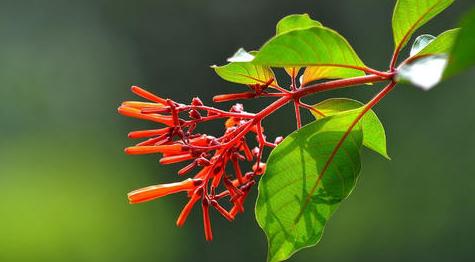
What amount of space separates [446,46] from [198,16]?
22.2 feet

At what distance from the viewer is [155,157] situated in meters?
6.93

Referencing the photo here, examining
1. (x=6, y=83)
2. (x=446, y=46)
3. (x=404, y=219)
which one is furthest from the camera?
(x=6, y=83)

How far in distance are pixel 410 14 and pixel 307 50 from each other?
0.16m

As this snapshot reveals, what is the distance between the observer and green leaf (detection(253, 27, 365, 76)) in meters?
0.61

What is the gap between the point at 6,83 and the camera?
→ 7.23 metres

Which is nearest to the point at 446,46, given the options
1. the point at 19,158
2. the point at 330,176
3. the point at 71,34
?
the point at 330,176

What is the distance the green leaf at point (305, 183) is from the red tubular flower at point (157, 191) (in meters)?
0.07

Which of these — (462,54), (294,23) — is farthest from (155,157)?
(462,54)

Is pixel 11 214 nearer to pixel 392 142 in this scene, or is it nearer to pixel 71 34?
pixel 71 34

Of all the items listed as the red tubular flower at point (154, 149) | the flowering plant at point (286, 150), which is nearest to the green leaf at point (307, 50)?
the flowering plant at point (286, 150)

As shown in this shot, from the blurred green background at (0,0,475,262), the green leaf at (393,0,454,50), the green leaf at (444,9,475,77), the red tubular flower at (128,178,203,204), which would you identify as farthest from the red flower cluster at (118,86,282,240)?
the blurred green background at (0,0,475,262)

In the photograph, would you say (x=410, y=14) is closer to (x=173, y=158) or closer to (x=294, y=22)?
(x=294, y=22)

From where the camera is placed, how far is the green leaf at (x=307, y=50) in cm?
61

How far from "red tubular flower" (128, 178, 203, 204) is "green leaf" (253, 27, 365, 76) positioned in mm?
176
